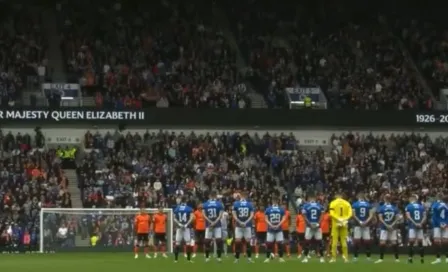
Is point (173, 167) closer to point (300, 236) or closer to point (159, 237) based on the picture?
point (159, 237)

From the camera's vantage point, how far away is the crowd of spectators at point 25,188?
38969 mm

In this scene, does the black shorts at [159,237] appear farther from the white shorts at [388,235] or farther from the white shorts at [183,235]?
the white shorts at [388,235]

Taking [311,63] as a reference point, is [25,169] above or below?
below

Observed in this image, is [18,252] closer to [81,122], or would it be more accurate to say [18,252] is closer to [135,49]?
[81,122]

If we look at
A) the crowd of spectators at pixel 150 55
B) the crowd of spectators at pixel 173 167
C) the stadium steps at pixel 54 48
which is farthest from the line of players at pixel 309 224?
the stadium steps at pixel 54 48

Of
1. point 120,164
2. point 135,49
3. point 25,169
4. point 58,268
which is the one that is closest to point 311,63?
point 135,49

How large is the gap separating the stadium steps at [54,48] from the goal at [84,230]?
10.8m

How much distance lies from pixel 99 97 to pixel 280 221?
56.6 ft

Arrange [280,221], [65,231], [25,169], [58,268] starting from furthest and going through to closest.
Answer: [25,169]
[65,231]
[280,221]
[58,268]

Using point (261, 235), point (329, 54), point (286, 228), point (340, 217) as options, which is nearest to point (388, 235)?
point (340, 217)

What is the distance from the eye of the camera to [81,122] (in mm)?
46656

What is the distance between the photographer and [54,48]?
162 ft

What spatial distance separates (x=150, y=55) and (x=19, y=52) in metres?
5.92

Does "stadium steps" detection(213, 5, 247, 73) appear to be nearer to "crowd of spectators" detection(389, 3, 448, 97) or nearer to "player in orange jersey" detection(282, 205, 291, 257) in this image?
"crowd of spectators" detection(389, 3, 448, 97)
